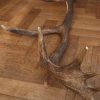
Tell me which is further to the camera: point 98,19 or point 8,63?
point 98,19

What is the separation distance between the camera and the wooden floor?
1.11m

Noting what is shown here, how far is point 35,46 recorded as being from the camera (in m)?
1.44

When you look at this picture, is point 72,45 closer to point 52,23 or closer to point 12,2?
point 52,23

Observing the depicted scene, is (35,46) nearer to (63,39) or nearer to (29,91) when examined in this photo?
(63,39)

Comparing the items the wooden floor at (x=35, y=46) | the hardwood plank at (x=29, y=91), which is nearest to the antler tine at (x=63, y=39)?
the wooden floor at (x=35, y=46)

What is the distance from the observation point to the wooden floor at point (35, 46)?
1.11 meters

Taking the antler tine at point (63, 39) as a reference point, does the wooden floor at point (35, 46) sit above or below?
below

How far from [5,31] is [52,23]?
1.27 feet

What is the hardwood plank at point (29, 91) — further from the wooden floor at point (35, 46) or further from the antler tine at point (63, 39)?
the antler tine at point (63, 39)

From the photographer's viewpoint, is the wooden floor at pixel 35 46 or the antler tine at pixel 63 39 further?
the antler tine at pixel 63 39

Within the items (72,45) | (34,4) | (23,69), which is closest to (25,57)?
(23,69)

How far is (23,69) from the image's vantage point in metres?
1.25

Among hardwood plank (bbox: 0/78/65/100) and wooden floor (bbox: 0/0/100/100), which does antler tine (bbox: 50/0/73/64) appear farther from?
hardwood plank (bbox: 0/78/65/100)

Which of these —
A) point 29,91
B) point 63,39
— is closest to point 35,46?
point 63,39
